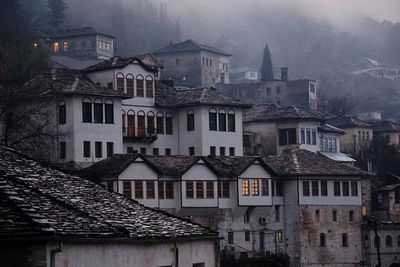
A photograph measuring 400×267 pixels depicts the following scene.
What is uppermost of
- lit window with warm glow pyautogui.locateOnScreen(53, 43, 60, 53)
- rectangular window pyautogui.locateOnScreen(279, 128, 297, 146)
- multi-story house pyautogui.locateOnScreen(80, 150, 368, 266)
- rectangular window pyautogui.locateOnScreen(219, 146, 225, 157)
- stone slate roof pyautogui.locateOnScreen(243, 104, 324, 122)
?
lit window with warm glow pyautogui.locateOnScreen(53, 43, 60, 53)

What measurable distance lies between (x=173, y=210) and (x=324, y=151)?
3237 centimetres

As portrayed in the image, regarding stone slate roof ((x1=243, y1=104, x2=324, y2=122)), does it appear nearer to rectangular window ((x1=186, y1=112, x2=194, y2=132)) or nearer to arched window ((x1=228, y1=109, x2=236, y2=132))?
arched window ((x1=228, y1=109, x2=236, y2=132))

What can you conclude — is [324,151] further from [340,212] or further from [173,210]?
[173,210]

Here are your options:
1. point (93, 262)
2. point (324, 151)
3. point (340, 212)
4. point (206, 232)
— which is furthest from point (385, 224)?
point (93, 262)

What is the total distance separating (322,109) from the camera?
509ft

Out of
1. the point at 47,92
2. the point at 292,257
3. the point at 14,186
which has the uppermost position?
the point at 47,92

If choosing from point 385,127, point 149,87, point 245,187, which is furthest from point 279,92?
point 245,187

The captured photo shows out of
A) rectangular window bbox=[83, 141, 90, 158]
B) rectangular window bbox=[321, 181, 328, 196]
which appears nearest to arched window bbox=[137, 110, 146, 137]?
rectangular window bbox=[83, 141, 90, 158]

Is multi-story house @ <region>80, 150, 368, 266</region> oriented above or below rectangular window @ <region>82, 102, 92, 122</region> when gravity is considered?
below

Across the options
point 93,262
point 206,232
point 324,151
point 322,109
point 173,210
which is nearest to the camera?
point 93,262

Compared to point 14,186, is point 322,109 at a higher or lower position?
higher

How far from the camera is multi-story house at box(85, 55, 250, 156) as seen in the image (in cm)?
7294

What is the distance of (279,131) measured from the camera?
8512 cm

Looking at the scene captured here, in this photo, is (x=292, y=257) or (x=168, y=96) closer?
(x=292, y=257)
